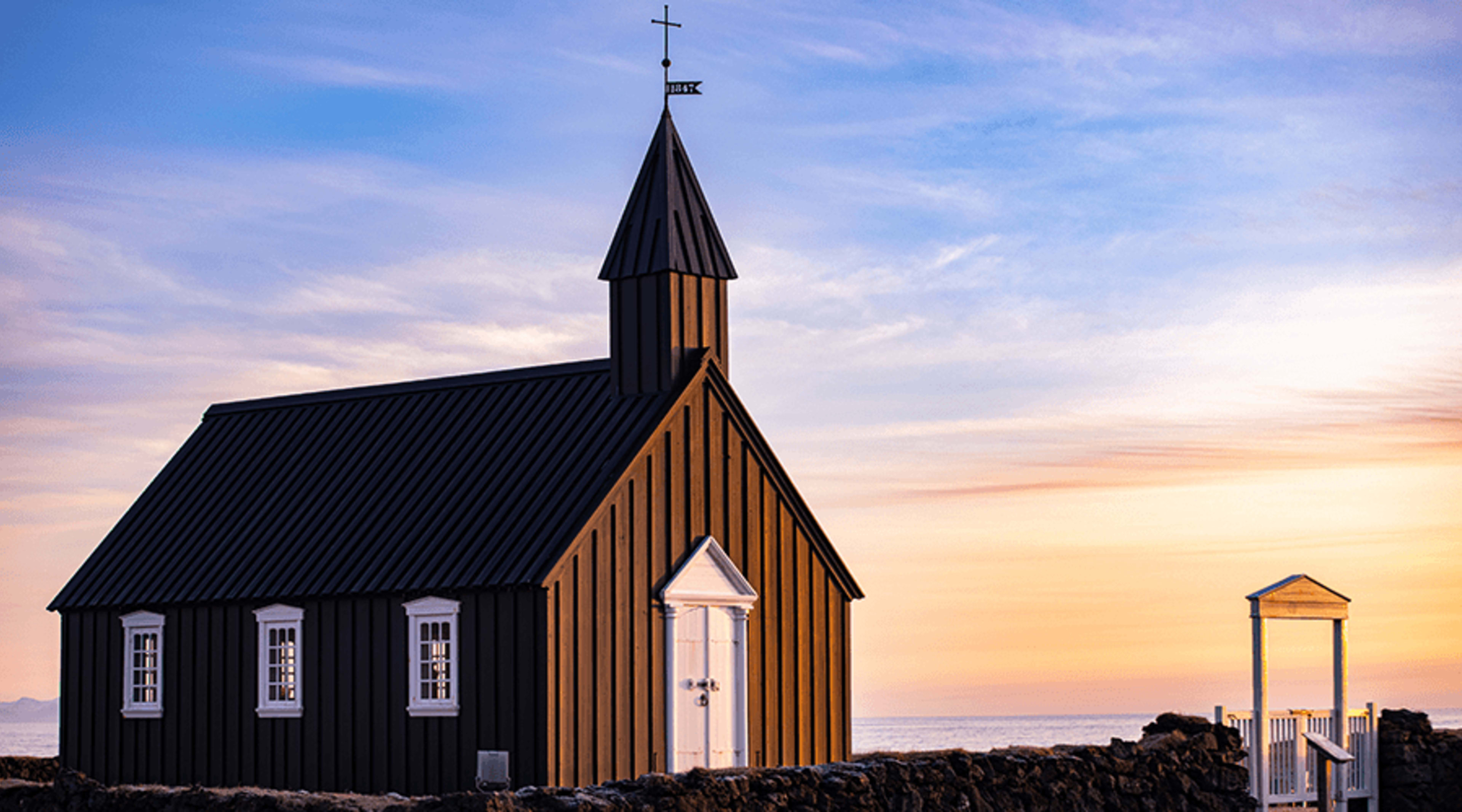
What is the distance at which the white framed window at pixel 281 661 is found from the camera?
85.3 feet

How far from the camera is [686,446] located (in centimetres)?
2552

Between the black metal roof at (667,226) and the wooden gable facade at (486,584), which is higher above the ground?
the black metal roof at (667,226)

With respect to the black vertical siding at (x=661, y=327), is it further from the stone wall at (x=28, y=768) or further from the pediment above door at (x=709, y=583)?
the stone wall at (x=28, y=768)

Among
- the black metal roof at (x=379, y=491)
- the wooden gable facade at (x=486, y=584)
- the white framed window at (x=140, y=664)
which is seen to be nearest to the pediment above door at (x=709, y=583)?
the wooden gable facade at (x=486, y=584)

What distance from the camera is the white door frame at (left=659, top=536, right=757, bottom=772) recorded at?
80.7 ft

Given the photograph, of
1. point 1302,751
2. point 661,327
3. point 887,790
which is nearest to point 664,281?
point 661,327

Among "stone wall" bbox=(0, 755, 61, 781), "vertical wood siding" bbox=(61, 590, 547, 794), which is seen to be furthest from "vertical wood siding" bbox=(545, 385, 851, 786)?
"stone wall" bbox=(0, 755, 61, 781)

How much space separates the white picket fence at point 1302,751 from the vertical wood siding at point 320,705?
10168mm

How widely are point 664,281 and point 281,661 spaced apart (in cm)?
805

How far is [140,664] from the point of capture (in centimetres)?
2855

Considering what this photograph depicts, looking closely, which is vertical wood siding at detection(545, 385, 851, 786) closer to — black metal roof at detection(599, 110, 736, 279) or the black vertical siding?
the black vertical siding

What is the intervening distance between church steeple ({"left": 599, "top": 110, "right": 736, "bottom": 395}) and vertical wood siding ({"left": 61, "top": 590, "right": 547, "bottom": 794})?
4.55 metres

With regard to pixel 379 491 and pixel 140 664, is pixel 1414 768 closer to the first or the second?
pixel 379 491

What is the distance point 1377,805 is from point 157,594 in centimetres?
1945
